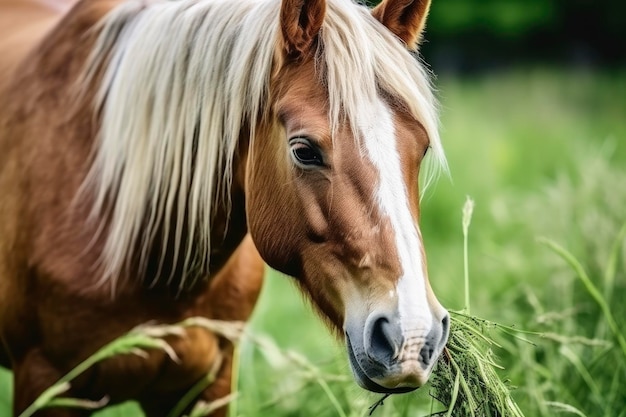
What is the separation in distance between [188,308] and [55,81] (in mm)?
898

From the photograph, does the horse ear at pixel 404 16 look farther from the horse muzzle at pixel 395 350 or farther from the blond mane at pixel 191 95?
the horse muzzle at pixel 395 350

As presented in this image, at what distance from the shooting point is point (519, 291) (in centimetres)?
394

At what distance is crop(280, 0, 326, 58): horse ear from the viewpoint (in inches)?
81.7

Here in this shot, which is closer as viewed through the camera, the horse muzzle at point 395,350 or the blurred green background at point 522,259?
the horse muzzle at point 395,350

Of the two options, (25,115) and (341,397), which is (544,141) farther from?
(25,115)

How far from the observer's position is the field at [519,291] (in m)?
2.74

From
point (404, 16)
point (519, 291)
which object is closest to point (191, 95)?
point (404, 16)

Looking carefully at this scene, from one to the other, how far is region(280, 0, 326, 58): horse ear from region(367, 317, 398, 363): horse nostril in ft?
2.50

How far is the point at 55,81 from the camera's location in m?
2.75

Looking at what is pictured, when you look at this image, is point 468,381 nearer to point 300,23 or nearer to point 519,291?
point 300,23

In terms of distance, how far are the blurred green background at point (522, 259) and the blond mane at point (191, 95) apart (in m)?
0.31

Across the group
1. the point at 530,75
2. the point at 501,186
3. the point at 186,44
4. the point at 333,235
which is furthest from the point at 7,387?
the point at 530,75

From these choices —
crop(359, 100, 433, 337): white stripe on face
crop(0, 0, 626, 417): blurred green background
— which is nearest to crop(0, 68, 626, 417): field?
crop(0, 0, 626, 417): blurred green background

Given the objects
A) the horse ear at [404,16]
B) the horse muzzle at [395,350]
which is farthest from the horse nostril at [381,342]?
the horse ear at [404,16]
